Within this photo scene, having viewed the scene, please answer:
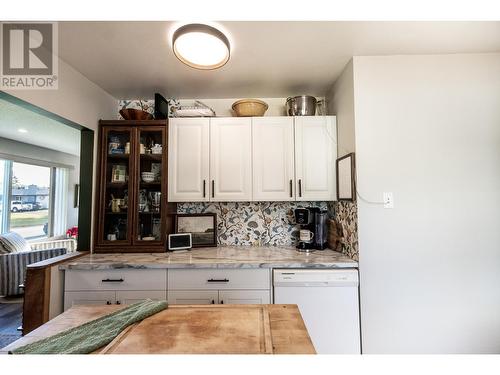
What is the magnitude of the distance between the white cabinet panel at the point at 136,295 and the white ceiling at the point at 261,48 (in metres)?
1.77

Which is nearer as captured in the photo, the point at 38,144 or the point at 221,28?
the point at 221,28

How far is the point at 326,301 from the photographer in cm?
173

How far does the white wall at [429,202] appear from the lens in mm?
1680

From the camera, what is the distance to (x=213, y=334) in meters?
0.83

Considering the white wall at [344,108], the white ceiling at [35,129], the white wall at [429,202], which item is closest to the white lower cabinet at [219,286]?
the white wall at [429,202]

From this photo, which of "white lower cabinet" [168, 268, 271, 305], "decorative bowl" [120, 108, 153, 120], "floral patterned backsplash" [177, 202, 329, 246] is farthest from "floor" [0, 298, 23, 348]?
"decorative bowl" [120, 108, 153, 120]

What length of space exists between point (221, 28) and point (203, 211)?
1.64 meters

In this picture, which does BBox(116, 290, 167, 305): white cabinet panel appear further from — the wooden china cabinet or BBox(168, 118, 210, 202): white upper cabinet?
BBox(168, 118, 210, 202): white upper cabinet

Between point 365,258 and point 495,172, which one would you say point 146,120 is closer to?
point 365,258

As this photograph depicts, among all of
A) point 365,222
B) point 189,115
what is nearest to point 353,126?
point 365,222

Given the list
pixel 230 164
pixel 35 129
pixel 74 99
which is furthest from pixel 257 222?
pixel 35 129

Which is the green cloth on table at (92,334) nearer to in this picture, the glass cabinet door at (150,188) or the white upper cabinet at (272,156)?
the glass cabinet door at (150,188)

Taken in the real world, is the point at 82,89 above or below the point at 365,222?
above

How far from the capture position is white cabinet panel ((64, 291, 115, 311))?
175 cm
